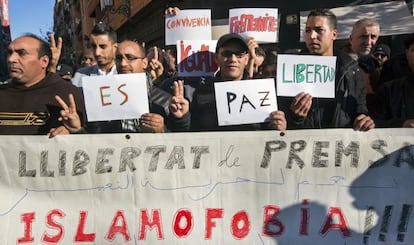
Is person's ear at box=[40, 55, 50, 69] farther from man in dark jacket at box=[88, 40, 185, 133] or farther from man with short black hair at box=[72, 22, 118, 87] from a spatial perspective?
man with short black hair at box=[72, 22, 118, 87]

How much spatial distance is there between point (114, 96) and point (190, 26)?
1607 millimetres

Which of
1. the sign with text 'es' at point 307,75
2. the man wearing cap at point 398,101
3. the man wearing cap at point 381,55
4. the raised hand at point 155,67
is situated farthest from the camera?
the raised hand at point 155,67

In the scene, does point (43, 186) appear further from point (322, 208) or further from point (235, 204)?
point (322, 208)

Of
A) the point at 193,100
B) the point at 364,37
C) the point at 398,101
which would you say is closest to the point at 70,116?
the point at 193,100

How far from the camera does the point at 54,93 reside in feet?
10.7

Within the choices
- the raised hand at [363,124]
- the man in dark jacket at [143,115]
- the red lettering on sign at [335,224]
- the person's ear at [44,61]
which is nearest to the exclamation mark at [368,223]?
the red lettering on sign at [335,224]

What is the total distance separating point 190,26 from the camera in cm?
445

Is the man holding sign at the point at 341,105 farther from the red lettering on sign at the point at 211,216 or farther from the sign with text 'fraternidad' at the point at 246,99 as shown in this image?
the red lettering on sign at the point at 211,216

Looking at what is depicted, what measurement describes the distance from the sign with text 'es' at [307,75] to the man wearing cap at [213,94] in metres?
0.19

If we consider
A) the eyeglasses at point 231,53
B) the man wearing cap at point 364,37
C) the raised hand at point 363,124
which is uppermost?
the man wearing cap at point 364,37

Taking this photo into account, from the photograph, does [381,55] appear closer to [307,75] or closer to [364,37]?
[364,37]

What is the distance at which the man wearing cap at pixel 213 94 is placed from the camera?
3151 mm

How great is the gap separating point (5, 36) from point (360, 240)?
28.6ft

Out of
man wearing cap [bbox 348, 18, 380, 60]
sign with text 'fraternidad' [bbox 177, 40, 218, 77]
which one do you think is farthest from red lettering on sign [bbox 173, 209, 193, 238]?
man wearing cap [bbox 348, 18, 380, 60]
